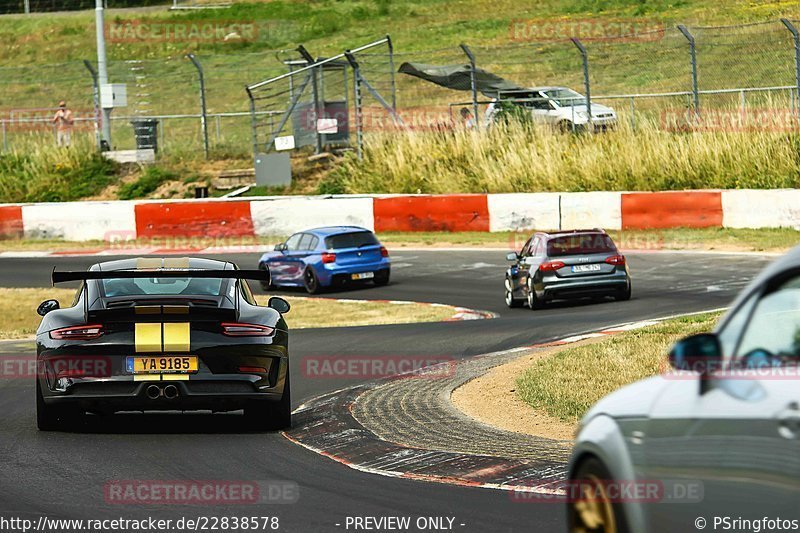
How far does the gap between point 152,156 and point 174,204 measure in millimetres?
7222

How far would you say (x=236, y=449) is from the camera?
10398mm

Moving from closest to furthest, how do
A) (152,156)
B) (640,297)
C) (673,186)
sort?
(640,297) → (673,186) → (152,156)

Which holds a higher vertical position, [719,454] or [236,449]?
[719,454]

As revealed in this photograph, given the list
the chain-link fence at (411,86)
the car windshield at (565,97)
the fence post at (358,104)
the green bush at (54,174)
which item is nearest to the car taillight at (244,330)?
the chain-link fence at (411,86)

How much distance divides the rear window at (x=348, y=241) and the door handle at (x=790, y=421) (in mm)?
21396

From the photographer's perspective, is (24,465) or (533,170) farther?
(533,170)

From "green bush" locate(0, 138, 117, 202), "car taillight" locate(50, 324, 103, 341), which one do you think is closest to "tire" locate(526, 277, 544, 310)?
"car taillight" locate(50, 324, 103, 341)

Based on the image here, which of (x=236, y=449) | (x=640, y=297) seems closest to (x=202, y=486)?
(x=236, y=449)

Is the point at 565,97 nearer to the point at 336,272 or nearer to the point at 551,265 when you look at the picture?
the point at 336,272

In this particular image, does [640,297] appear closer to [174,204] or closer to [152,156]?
[174,204]

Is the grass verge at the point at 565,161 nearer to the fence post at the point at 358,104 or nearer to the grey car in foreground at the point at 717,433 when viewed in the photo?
the fence post at the point at 358,104

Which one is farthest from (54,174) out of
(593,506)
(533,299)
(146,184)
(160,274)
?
(593,506)

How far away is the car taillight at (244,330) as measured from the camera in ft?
35.6

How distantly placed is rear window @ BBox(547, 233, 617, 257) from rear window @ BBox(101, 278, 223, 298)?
10595 mm
